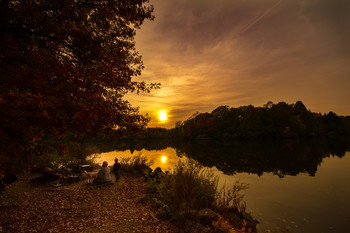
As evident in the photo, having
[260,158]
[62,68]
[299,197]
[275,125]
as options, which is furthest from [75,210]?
[275,125]

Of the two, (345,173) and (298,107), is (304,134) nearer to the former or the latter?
(298,107)

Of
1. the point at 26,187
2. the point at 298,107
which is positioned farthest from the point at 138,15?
the point at 298,107

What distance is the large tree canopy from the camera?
3465mm

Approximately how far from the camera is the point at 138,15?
677 centimetres

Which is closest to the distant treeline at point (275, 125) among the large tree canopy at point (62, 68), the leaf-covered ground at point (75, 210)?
the leaf-covered ground at point (75, 210)

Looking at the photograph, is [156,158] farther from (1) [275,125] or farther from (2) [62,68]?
(1) [275,125]

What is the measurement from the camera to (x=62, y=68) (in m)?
5.02

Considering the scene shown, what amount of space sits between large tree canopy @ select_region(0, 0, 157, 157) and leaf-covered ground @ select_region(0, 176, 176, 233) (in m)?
3.07

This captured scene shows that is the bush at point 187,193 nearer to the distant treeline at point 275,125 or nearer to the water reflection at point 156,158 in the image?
the water reflection at point 156,158

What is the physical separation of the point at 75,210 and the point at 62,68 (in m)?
5.86

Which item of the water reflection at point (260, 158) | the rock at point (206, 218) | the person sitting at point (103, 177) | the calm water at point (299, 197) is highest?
the person sitting at point (103, 177)

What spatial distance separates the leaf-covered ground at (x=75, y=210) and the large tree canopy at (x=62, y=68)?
3.07 meters

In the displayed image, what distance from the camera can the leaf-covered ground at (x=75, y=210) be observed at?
627cm

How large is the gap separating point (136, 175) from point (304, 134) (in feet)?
272
